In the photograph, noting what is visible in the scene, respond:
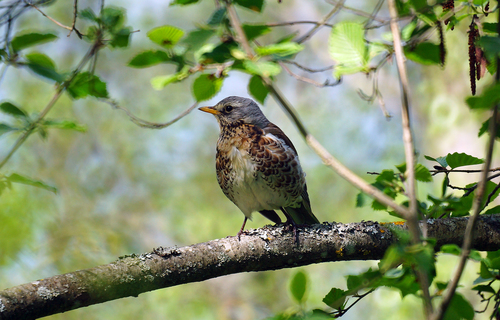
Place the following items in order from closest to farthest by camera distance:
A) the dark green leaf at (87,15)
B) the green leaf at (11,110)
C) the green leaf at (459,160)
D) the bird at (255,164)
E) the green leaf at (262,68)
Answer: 1. the green leaf at (262,68)
2. the green leaf at (11,110)
3. the dark green leaf at (87,15)
4. the green leaf at (459,160)
5. the bird at (255,164)

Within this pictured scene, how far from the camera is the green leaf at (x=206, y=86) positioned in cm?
174

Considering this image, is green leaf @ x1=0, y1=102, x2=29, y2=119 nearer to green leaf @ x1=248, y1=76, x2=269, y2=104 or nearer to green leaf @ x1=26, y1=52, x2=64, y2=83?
green leaf @ x1=26, y1=52, x2=64, y2=83

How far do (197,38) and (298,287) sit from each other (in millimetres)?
827

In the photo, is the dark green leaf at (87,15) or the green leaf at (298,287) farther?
the dark green leaf at (87,15)

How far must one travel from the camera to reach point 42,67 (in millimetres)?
1525

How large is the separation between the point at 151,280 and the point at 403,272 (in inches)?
64.7

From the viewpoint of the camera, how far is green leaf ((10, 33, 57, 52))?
5.19ft

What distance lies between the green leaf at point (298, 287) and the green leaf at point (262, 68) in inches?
24.3

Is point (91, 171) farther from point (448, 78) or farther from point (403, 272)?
point (403, 272)

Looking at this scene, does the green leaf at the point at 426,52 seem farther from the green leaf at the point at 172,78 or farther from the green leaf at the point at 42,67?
the green leaf at the point at 42,67

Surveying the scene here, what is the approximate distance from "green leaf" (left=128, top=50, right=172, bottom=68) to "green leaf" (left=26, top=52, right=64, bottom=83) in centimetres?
26

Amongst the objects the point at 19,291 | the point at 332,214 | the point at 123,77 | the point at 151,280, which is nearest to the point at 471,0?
→ the point at 151,280

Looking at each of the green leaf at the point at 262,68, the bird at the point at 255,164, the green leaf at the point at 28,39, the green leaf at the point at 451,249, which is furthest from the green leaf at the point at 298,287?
the bird at the point at 255,164

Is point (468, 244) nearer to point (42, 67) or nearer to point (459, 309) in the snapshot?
point (459, 309)
